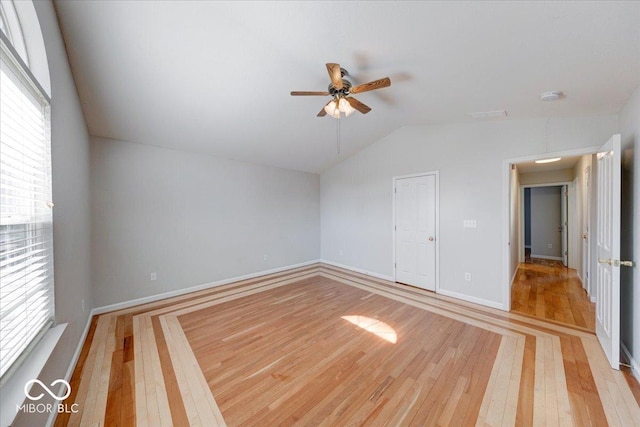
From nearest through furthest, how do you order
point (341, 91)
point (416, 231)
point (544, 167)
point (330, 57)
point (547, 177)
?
1. point (330, 57)
2. point (341, 91)
3. point (416, 231)
4. point (544, 167)
5. point (547, 177)

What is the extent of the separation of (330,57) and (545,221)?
7.82 metres

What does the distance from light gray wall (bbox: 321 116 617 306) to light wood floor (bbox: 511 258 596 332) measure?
1.83 feet

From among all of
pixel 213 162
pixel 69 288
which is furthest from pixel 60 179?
pixel 213 162

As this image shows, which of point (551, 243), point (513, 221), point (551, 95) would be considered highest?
point (551, 95)

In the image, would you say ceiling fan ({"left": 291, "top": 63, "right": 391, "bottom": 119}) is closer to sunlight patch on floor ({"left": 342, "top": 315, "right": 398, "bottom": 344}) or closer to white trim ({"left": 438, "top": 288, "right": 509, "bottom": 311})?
sunlight patch on floor ({"left": 342, "top": 315, "right": 398, "bottom": 344})

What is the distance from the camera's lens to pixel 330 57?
223cm

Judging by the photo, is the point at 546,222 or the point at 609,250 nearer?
the point at 609,250

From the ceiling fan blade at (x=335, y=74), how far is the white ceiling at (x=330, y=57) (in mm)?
268

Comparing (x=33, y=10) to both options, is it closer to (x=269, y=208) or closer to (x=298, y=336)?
(x=298, y=336)

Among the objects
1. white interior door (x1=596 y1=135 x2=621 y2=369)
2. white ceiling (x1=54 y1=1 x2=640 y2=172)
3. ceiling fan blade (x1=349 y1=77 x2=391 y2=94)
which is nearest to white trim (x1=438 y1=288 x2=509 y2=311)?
white interior door (x1=596 y1=135 x2=621 y2=369)

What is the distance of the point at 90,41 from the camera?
6.35ft

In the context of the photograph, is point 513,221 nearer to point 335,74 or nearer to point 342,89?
point 342,89

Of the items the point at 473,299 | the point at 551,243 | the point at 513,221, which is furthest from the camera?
the point at 551,243

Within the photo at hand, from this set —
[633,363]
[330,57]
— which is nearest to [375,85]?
[330,57]
